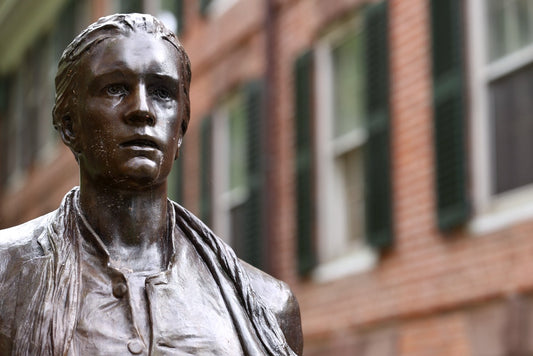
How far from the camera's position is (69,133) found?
309 centimetres

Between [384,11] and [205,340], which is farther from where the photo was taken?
[384,11]

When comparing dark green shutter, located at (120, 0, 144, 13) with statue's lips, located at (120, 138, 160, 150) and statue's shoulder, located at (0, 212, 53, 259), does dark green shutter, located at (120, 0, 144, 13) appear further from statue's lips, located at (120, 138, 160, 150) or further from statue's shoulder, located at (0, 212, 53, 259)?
statue's lips, located at (120, 138, 160, 150)

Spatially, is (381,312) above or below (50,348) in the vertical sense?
above

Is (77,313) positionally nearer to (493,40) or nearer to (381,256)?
(493,40)

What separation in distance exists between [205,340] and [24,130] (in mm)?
24517

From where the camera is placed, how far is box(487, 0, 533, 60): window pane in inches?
437

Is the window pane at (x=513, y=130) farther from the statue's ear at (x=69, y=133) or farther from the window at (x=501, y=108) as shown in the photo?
the statue's ear at (x=69, y=133)

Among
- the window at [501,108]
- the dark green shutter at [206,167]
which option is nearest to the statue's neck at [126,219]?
the window at [501,108]

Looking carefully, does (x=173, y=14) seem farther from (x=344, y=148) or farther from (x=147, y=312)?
Answer: (x=147, y=312)

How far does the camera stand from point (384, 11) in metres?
12.8

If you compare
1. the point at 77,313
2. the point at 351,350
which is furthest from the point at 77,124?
the point at 351,350

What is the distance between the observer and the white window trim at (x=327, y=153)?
1340 cm

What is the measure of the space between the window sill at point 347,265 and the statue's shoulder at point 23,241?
9.83 meters

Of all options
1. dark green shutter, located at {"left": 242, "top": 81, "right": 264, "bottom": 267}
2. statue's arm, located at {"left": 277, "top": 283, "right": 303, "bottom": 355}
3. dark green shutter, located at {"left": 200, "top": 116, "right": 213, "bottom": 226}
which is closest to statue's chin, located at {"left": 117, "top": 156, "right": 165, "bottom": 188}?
statue's arm, located at {"left": 277, "top": 283, "right": 303, "bottom": 355}
